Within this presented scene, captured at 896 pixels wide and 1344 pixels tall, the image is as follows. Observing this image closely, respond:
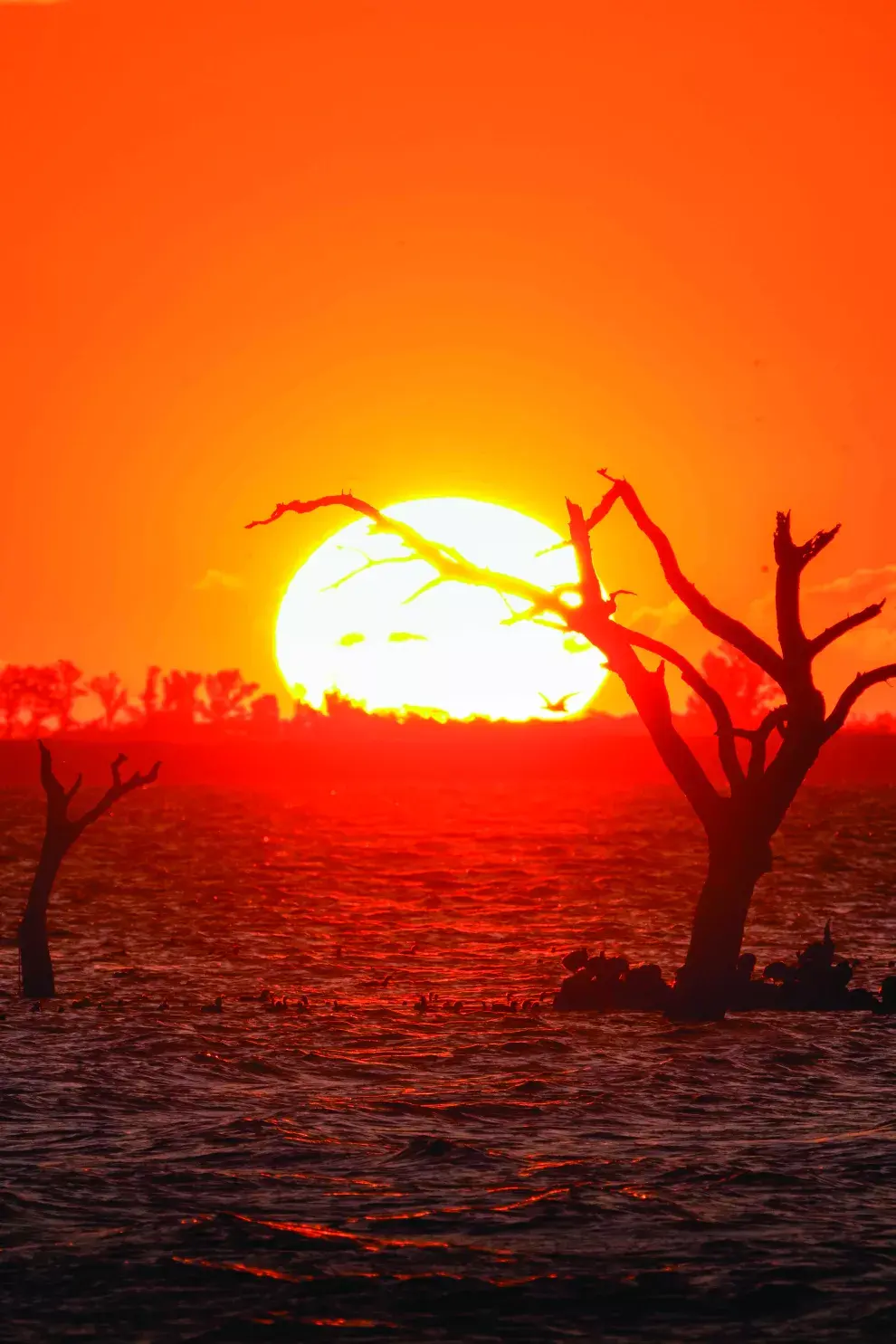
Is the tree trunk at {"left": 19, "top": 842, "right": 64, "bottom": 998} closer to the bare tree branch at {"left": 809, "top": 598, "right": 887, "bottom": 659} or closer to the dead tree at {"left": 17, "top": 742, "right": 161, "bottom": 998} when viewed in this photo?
the dead tree at {"left": 17, "top": 742, "right": 161, "bottom": 998}

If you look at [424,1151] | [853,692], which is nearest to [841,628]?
[853,692]

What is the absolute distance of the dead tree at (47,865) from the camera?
23.5 meters

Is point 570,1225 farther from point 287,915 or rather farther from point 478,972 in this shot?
point 287,915

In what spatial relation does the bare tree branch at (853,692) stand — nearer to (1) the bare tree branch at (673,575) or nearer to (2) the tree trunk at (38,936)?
(1) the bare tree branch at (673,575)

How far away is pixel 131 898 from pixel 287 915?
569 centimetres

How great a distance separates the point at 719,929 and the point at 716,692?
3.20m

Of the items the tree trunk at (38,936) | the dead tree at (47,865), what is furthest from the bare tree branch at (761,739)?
the tree trunk at (38,936)

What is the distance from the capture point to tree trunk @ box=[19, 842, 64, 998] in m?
23.8

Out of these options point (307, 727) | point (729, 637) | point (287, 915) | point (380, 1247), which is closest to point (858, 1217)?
point (380, 1247)

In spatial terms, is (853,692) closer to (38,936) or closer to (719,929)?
(719,929)

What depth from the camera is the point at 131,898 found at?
43.6 metres

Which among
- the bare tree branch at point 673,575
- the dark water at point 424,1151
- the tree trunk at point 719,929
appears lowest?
the dark water at point 424,1151

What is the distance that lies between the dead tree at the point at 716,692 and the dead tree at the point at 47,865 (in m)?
4.41

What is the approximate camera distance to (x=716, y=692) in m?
22.7
